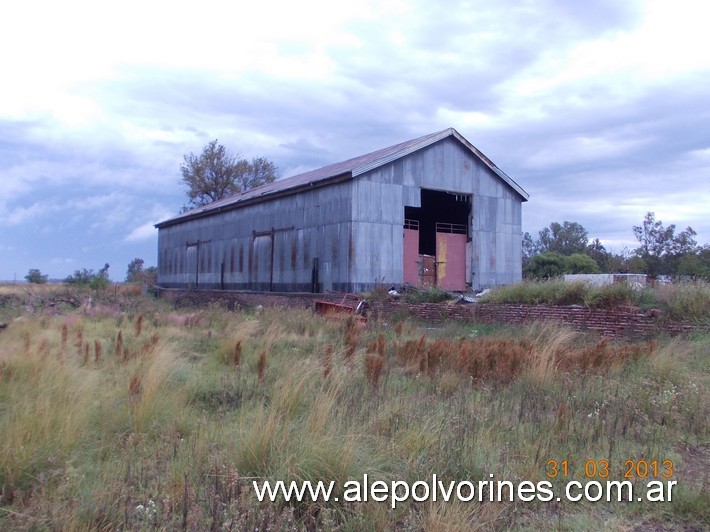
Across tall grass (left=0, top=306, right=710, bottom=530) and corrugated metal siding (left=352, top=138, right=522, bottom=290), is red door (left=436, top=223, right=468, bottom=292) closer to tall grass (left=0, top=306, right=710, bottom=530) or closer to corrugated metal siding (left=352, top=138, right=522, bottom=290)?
corrugated metal siding (left=352, top=138, right=522, bottom=290)

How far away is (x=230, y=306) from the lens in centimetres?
2572

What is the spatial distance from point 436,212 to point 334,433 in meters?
23.0

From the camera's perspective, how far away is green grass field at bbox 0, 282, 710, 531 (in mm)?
3559

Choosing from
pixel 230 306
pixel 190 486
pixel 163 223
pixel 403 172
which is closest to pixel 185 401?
pixel 190 486

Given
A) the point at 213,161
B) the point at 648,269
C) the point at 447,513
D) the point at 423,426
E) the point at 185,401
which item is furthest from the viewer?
the point at 213,161

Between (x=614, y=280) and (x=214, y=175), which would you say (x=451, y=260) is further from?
(x=214, y=175)

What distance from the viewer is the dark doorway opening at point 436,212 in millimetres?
24766

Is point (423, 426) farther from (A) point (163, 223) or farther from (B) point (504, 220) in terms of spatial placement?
(A) point (163, 223)

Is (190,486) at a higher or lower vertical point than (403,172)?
lower

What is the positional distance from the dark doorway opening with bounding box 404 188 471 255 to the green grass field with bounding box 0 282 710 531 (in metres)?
16.6

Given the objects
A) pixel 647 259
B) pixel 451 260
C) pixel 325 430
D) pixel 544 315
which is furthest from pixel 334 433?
pixel 647 259

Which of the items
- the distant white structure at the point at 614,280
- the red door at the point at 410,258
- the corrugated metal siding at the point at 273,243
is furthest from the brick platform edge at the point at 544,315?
the red door at the point at 410,258

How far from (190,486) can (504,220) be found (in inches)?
894

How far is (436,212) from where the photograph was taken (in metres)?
26.8
